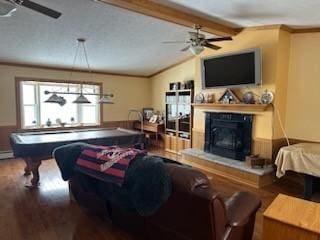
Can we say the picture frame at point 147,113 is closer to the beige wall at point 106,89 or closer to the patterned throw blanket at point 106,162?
the beige wall at point 106,89

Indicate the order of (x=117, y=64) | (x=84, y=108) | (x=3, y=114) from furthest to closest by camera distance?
(x=84, y=108)
(x=117, y=64)
(x=3, y=114)

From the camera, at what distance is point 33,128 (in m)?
6.26

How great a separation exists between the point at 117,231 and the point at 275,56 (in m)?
3.87

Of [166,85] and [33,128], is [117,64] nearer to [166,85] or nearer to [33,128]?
[166,85]

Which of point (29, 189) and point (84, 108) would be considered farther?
point (84, 108)

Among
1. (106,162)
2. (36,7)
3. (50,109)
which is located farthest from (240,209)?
(50,109)

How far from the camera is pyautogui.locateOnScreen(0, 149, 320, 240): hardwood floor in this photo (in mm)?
2666

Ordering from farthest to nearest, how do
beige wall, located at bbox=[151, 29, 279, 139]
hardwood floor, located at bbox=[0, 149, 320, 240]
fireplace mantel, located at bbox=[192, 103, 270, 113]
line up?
fireplace mantel, located at bbox=[192, 103, 270, 113]
beige wall, located at bbox=[151, 29, 279, 139]
hardwood floor, located at bbox=[0, 149, 320, 240]

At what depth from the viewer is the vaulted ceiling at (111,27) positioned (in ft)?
11.3

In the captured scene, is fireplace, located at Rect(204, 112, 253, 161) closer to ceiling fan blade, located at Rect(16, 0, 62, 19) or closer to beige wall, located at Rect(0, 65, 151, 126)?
beige wall, located at Rect(0, 65, 151, 126)

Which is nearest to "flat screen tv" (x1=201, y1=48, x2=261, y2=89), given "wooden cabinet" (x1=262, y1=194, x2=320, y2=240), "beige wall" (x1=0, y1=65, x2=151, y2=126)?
"wooden cabinet" (x1=262, y1=194, x2=320, y2=240)

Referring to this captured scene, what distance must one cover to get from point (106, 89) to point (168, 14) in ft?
13.9

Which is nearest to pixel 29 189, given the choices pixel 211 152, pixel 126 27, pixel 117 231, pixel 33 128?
pixel 117 231

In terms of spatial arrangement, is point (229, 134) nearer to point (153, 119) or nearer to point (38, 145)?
point (153, 119)
